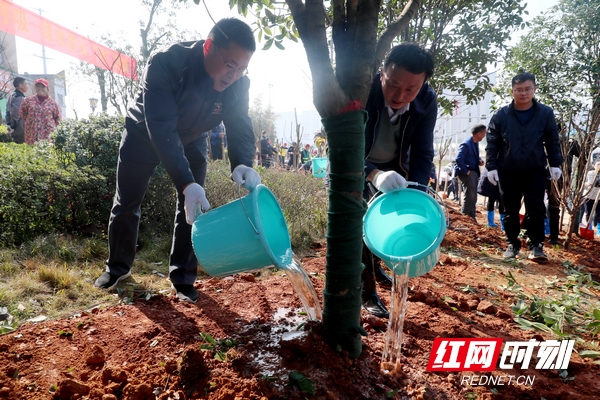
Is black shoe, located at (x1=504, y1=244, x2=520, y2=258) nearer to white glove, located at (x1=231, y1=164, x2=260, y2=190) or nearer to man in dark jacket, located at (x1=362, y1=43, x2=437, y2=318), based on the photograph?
man in dark jacket, located at (x1=362, y1=43, x2=437, y2=318)

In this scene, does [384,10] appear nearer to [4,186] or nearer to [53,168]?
[53,168]

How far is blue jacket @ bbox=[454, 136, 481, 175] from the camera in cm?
645

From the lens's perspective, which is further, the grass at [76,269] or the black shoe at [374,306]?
the grass at [76,269]

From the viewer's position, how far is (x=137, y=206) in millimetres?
2684

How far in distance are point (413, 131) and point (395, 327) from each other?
1.12 m

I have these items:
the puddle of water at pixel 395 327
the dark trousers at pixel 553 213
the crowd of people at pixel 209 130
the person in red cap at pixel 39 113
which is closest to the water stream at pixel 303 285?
the puddle of water at pixel 395 327

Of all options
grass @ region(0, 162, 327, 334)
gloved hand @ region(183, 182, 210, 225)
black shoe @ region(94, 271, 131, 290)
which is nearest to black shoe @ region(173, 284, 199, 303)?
grass @ region(0, 162, 327, 334)

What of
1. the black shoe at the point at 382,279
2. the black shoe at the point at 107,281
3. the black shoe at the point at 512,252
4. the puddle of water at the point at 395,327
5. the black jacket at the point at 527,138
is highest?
the black jacket at the point at 527,138

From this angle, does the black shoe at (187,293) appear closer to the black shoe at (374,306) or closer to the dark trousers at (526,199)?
the black shoe at (374,306)

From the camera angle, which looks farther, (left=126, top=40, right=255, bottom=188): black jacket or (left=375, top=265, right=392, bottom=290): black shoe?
(left=375, top=265, right=392, bottom=290): black shoe

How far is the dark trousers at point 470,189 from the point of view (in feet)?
21.5

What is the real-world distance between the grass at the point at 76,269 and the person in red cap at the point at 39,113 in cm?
307

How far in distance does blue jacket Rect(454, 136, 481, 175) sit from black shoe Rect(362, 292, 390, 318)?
15.1ft

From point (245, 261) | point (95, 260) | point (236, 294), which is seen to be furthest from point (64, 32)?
point (245, 261)
